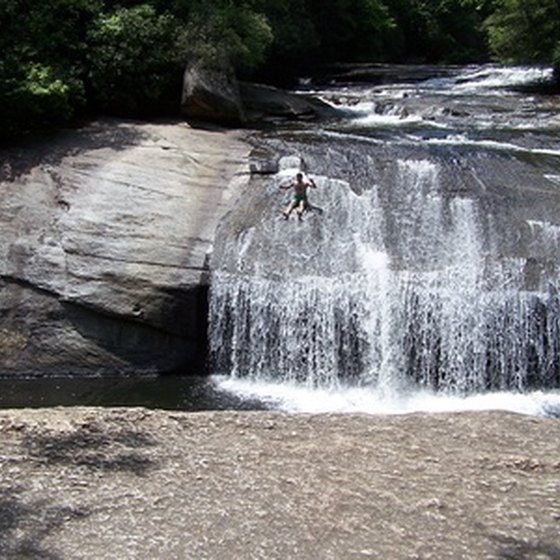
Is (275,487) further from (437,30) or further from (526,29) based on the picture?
(437,30)

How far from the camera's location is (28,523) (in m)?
5.93

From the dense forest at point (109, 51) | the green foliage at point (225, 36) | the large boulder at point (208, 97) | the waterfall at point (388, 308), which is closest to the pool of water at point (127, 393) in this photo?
the waterfall at point (388, 308)

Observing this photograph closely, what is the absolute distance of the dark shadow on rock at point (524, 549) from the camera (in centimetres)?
566

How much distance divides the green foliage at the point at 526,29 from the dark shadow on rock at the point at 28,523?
83.0 ft

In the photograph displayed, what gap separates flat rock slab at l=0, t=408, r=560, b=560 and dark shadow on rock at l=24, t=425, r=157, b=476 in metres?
0.02

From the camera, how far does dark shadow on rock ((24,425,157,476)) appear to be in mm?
7062

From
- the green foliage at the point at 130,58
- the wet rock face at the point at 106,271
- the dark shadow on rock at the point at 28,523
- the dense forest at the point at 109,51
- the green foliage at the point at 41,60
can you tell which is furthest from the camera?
the green foliage at the point at 130,58

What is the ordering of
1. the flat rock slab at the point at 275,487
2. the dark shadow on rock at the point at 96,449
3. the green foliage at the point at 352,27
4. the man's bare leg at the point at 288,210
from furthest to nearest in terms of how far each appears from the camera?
1. the green foliage at the point at 352,27
2. the man's bare leg at the point at 288,210
3. the dark shadow on rock at the point at 96,449
4. the flat rock slab at the point at 275,487

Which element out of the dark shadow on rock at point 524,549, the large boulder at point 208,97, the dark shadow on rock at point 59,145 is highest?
the large boulder at point 208,97

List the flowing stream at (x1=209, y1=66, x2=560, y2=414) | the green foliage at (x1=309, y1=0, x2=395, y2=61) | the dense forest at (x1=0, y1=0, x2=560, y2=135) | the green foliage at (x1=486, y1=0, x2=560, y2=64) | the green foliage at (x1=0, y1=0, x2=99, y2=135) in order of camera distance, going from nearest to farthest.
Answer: the flowing stream at (x1=209, y1=66, x2=560, y2=414), the green foliage at (x1=0, y1=0, x2=99, y2=135), the dense forest at (x1=0, y1=0, x2=560, y2=135), the green foliage at (x1=486, y1=0, x2=560, y2=64), the green foliage at (x1=309, y1=0, x2=395, y2=61)

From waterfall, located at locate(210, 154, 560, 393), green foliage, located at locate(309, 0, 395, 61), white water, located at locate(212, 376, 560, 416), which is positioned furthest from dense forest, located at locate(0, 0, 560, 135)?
green foliage, located at locate(309, 0, 395, 61)

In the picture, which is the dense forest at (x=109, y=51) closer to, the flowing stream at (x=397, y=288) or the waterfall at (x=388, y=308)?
the flowing stream at (x=397, y=288)

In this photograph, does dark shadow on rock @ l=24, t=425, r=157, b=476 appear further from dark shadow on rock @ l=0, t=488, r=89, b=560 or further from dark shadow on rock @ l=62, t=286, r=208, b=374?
dark shadow on rock @ l=62, t=286, r=208, b=374

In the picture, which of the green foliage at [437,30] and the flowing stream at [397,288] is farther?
the green foliage at [437,30]
